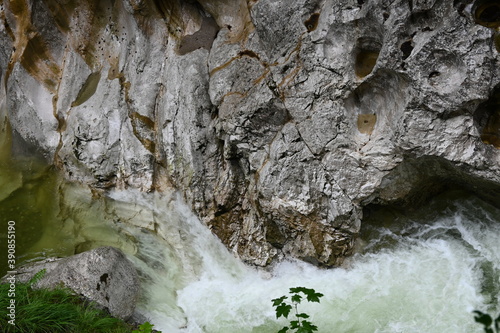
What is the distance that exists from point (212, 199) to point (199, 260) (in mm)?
872

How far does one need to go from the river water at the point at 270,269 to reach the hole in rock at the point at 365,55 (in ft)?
5.85

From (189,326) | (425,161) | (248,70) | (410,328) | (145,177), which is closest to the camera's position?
(410,328)

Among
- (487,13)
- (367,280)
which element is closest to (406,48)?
(487,13)

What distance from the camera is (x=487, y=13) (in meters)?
4.46

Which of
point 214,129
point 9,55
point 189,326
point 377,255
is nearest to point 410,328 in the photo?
point 377,255

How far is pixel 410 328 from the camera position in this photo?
4.48 meters

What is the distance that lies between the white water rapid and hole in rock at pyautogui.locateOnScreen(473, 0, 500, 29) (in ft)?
6.80

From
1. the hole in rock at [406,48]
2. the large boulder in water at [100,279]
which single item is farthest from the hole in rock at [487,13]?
the large boulder in water at [100,279]

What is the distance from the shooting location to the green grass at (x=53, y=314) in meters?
4.29

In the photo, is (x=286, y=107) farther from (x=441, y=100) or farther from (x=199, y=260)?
(x=199, y=260)

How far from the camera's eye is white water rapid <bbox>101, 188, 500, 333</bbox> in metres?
4.63

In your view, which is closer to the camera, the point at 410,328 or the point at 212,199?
the point at 410,328

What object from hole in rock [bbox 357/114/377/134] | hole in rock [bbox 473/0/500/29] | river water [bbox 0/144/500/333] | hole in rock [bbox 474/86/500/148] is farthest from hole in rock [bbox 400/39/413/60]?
river water [bbox 0/144/500/333]

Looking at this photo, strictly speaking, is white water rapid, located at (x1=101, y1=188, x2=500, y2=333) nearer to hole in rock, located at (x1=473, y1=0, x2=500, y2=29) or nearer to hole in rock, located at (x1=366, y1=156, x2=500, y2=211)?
hole in rock, located at (x1=366, y1=156, x2=500, y2=211)
